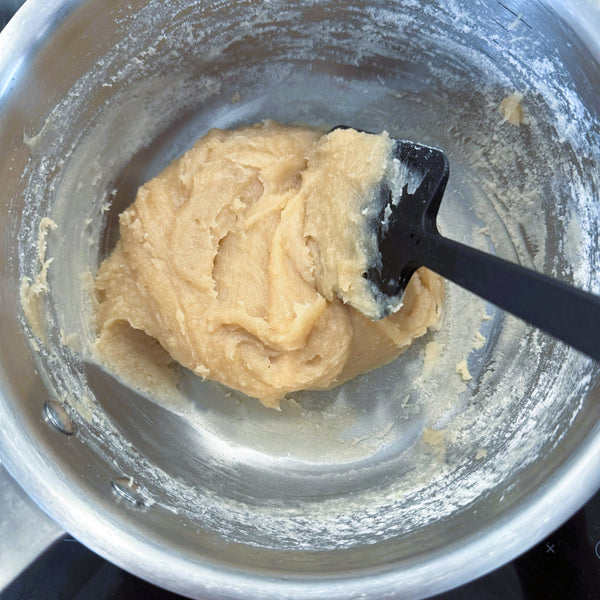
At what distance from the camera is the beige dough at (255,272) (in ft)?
6.16

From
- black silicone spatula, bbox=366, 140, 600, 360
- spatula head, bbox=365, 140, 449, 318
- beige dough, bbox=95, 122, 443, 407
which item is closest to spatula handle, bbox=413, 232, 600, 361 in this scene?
black silicone spatula, bbox=366, 140, 600, 360

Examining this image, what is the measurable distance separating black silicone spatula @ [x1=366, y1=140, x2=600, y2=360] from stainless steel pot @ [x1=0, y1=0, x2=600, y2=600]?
44 centimetres

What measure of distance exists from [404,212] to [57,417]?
47.3 inches

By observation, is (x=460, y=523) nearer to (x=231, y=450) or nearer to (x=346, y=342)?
(x=346, y=342)

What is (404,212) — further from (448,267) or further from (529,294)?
(529,294)

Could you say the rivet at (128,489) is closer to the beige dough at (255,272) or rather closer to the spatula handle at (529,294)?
the beige dough at (255,272)

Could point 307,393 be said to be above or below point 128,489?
above

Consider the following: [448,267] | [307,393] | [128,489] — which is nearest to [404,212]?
[448,267]

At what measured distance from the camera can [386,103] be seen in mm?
2195

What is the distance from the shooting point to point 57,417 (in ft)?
5.62

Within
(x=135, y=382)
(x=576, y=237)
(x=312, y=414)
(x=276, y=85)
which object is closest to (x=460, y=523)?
(x=312, y=414)

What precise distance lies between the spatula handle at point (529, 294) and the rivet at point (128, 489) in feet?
3.61

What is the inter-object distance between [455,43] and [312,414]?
1413mm

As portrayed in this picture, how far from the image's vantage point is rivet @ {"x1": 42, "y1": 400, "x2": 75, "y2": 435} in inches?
66.0
